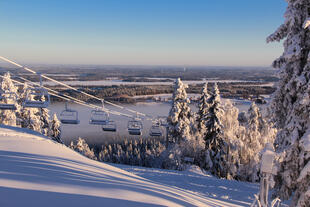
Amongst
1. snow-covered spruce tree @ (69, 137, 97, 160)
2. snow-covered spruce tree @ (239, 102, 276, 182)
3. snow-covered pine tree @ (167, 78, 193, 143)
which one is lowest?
snow-covered spruce tree @ (69, 137, 97, 160)

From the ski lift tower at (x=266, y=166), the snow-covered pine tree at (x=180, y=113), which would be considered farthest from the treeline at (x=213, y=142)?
the ski lift tower at (x=266, y=166)

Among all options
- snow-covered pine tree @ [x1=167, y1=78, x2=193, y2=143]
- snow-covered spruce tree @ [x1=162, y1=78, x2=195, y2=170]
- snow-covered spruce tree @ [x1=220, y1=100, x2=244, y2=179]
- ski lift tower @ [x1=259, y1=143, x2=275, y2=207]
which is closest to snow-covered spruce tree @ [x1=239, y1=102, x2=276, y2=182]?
snow-covered spruce tree @ [x1=220, y1=100, x2=244, y2=179]

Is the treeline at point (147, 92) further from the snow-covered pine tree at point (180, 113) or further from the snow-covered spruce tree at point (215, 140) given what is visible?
the snow-covered spruce tree at point (215, 140)

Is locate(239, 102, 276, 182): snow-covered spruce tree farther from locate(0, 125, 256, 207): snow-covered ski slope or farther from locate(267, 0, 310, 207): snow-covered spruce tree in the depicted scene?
locate(0, 125, 256, 207): snow-covered ski slope

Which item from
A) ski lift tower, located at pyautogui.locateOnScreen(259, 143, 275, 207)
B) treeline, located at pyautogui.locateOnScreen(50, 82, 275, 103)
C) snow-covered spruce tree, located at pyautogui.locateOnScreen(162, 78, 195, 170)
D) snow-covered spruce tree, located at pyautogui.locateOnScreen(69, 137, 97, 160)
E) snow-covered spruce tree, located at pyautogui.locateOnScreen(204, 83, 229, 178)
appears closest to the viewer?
ski lift tower, located at pyautogui.locateOnScreen(259, 143, 275, 207)

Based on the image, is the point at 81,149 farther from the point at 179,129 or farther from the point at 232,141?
the point at 232,141

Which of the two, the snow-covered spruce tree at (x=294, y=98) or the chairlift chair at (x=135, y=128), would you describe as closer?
the snow-covered spruce tree at (x=294, y=98)

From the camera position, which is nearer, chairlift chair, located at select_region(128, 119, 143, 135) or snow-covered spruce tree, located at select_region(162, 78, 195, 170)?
chairlift chair, located at select_region(128, 119, 143, 135)
